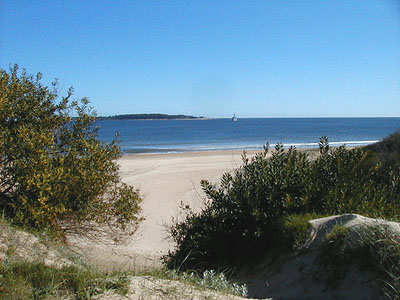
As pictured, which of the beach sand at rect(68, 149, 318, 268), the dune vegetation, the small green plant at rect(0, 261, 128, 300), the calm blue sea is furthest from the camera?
the calm blue sea

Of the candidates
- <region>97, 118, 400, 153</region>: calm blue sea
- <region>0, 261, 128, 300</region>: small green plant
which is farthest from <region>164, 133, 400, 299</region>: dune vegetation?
<region>97, 118, 400, 153</region>: calm blue sea

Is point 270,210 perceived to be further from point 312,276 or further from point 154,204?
point 154,204

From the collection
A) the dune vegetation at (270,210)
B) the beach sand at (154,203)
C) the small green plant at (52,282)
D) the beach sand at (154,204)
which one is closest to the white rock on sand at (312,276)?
the dune vegetation at (270,210)

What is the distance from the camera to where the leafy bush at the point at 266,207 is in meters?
6.18

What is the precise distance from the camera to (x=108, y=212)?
24.2 feet

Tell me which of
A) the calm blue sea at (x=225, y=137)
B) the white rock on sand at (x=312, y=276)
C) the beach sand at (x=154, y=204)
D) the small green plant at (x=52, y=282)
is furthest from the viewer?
the calm blue sea at (x=225, y=137)

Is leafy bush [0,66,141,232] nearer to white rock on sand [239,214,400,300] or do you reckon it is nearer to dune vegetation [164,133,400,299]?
dune vegetation [164,133,400,299]

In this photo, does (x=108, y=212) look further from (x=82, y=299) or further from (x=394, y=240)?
(x=394, y=240)

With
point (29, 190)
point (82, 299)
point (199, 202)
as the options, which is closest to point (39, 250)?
point (29, 190)

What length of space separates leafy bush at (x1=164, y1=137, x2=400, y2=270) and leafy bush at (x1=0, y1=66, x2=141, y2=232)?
162 centimetres

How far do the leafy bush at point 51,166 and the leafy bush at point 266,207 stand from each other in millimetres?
1620

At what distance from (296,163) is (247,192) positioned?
1543mm

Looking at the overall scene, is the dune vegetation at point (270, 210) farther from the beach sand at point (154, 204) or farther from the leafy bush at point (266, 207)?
the beach sand at point (154, 204)

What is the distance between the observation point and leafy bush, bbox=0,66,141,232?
6.15 m
